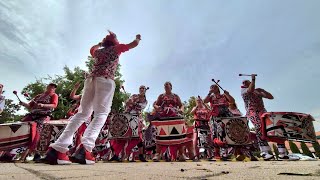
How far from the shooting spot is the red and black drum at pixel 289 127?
5031 mm

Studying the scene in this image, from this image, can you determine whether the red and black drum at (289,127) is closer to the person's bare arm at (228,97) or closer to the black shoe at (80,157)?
the person's bare arm at (228,97)

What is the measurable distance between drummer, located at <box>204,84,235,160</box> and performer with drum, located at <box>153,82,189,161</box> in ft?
2.60

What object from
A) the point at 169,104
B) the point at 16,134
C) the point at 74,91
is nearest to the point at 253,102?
the point at 169,104

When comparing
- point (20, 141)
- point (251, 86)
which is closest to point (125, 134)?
point (20, 141)

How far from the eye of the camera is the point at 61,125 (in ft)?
19.6

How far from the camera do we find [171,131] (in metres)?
5.34

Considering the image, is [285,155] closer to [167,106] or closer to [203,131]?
[203,131]

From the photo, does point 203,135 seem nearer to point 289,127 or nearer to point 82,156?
point 289,127

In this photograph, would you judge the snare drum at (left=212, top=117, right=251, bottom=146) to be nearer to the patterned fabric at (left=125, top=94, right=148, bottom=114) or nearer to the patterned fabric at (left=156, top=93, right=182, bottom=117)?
the patterned fabric at (left=156, top=93, right=182, bottom=117)

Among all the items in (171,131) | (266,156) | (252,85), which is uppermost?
(252,85)

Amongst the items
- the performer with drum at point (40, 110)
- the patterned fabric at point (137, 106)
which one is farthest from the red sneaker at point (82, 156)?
the patterned fabric at point (137, 106)

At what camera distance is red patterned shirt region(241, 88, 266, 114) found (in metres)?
5.71

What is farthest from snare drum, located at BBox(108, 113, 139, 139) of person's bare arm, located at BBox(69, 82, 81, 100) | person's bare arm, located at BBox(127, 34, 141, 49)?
person's bare arm, located at BBox(127, 34, 141, 49)

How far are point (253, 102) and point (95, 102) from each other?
151 inches
